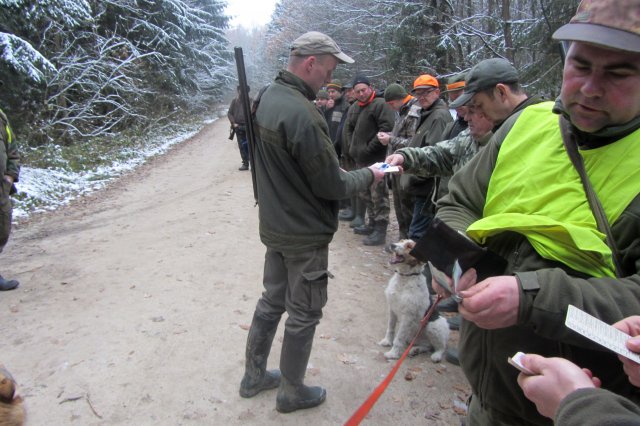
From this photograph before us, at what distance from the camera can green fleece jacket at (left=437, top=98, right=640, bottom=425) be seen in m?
1.24

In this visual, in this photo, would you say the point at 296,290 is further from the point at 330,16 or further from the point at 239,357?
the point at 330,16

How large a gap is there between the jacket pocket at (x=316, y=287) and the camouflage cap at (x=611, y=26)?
212 centimetres

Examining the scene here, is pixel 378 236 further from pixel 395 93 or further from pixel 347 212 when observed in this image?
pixel 395 93

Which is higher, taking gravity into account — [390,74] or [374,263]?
[390,74]

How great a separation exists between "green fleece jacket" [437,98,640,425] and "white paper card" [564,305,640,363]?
0.14 m

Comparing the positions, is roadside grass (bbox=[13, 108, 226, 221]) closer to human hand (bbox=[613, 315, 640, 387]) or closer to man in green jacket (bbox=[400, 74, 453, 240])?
man in green jacket (bbox=[400, 74, 453, 240])

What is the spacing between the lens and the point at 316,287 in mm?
3033

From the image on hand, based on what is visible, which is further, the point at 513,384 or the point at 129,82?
the point at 129,82

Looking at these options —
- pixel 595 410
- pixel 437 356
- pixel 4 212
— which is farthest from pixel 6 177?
pixel 595 410

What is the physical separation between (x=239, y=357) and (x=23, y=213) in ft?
23.1

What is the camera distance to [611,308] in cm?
120

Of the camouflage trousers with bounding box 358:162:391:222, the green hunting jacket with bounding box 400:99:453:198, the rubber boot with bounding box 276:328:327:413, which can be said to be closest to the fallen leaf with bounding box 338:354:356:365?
the rubber boot with bounding box 276:328:327:413

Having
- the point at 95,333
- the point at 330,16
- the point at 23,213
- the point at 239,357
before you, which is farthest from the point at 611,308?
the point at 330,16

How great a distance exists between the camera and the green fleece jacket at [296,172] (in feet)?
9.16
